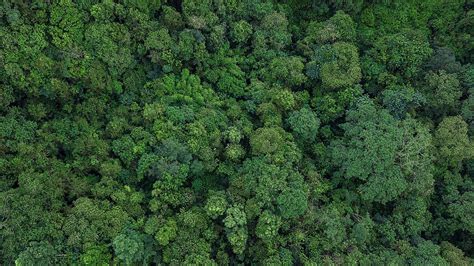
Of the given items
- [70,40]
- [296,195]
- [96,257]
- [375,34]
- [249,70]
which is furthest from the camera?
[375,34]

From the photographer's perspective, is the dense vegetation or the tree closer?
the dense vegetation

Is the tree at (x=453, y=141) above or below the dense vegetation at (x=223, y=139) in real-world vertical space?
above

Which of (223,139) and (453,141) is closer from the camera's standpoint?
(223,139)

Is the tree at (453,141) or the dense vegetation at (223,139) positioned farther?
the tree at (453,141)

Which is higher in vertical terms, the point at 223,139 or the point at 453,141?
the point at 453,141

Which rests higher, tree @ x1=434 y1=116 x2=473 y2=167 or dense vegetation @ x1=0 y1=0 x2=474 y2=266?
tree @ x1=434 y1=116 x2=473 y2=167

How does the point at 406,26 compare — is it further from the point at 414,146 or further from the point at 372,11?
the point at 414,146

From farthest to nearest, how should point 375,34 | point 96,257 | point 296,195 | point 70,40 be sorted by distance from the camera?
1. point 375,34
2. point 70,40
3. point 296,195
4. point 96,257

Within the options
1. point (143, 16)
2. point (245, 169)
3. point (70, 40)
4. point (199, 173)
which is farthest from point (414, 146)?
point (70, 40)
